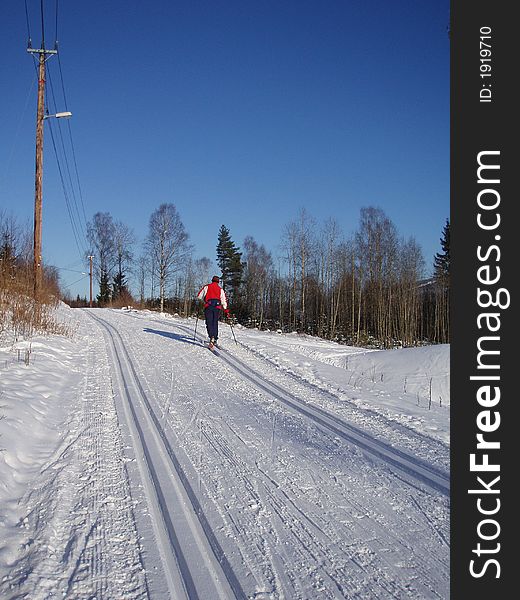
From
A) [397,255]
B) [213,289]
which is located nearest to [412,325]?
[397,255]

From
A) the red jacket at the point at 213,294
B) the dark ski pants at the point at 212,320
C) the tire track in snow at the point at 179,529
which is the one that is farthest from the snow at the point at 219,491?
the red jacket at the point at 213,294

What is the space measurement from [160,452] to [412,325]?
36.0 meters

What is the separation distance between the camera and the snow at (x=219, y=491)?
2279mm

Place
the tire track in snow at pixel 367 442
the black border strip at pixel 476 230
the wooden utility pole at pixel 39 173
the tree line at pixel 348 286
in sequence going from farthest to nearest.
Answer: the tree line at pixel 348 286, the wooden utility pole at pixel 39 173, the tire track in snow at pixel 367 442, the black border strip at pixel 476 230

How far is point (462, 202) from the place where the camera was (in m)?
2.71

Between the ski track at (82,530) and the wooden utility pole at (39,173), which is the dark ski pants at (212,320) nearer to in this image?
the wooden utility pole at (39,173)

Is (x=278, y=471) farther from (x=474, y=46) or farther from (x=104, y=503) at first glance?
(x=474, y=46)

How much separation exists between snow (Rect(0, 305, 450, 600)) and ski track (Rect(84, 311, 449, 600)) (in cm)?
1

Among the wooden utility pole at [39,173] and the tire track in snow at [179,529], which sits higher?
the wooden utility pole at [39,173]

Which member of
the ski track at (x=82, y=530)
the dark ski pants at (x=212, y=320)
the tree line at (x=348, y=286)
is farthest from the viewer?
the tree line at (x=348, y=286)

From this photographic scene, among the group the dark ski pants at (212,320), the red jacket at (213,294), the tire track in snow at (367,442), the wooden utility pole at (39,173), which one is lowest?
the tire track in snow at (367,442)

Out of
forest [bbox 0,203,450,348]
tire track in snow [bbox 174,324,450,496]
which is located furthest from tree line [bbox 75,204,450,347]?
tire track in snow [bbox 174,324,450,496]

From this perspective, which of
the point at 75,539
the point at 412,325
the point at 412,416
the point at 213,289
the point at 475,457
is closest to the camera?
the point at 475,457

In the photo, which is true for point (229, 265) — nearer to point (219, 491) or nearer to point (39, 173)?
point (39, 173)
